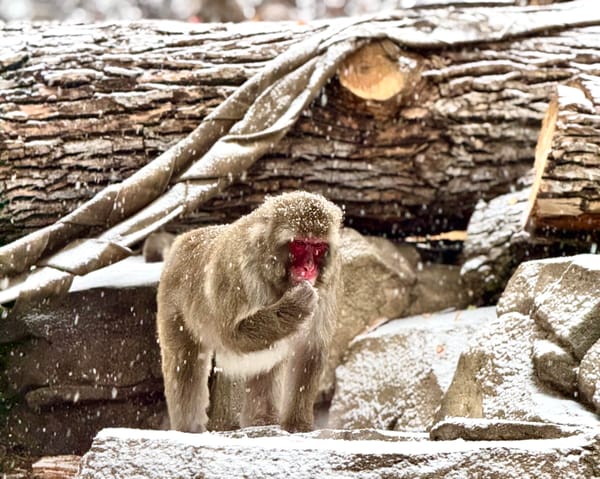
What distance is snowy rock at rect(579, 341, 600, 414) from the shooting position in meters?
3.14

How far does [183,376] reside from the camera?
4266mm

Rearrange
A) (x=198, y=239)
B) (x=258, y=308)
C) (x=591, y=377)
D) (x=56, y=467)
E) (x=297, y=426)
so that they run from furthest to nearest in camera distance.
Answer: (x=56, y=467), (x=198, y=239), (x=297, y=426), (x=258, y=308), (x=591, y=377)

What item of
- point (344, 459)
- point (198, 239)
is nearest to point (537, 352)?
point (344, 459)

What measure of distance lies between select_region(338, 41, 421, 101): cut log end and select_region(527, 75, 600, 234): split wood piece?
1.02 meters

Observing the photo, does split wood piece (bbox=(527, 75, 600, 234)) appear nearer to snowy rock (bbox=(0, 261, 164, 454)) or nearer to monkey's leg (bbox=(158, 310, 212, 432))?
monkey's leg (bbox=(158, 310, 212, 432))

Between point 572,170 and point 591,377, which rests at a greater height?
point 572,170

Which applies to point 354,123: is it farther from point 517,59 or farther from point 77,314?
point 77,314

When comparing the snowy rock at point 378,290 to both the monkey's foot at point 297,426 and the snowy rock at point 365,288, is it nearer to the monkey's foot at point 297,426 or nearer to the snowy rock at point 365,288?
the snowy rock at point 365,288

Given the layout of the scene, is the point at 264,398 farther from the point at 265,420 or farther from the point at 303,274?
the point at 303,274

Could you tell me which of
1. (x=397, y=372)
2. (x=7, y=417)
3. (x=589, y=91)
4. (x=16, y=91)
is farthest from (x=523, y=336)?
(x=16, y=91)

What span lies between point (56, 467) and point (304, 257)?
7.12ft

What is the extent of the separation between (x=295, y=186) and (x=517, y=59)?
1.73 meters

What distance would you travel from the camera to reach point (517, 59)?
5.85 meters

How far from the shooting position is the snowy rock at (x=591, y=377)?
314 cm
